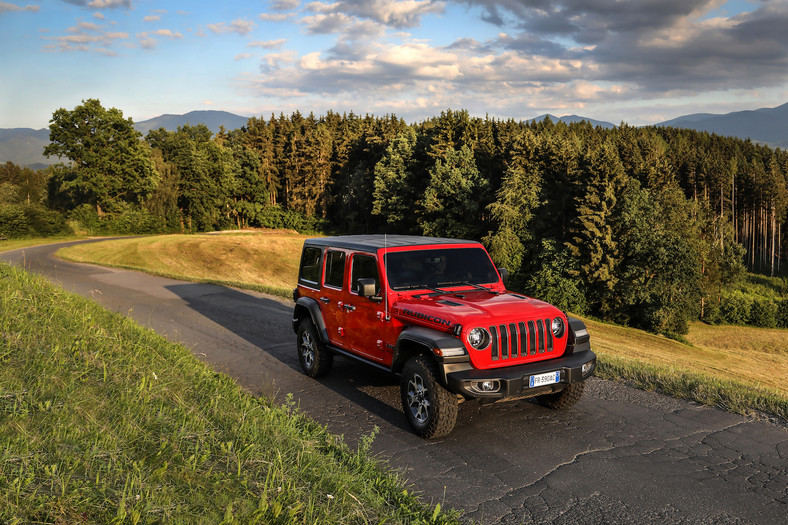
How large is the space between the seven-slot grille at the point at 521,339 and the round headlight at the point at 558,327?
0.09 m

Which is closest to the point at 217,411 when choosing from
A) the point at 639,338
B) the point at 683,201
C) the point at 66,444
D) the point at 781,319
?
the point at 66,444

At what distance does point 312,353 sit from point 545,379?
13.3 feet

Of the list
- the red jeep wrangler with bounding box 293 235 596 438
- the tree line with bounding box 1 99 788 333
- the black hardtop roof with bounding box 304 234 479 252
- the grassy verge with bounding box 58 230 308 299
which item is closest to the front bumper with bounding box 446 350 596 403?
the red jeep wrangler with bounding box 293 235 596 438

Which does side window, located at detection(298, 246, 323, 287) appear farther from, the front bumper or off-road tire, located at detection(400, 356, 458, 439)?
the front bumper

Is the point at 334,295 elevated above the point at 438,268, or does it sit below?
below

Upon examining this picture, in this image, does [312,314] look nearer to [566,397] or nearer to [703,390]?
[566,397]

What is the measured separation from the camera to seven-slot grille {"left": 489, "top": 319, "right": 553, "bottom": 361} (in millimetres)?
6070

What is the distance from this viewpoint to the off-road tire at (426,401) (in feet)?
19.4

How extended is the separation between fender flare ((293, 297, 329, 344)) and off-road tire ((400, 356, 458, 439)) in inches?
96.9

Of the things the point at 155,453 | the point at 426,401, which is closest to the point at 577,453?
the point at 426,401

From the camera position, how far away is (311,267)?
9203mm

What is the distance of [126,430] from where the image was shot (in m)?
4.58

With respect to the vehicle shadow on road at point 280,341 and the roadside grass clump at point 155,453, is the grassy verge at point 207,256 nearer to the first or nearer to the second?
the vehicle shadow on road at point 280,341

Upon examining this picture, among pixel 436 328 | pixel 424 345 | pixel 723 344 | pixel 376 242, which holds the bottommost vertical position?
pixel 723 344
